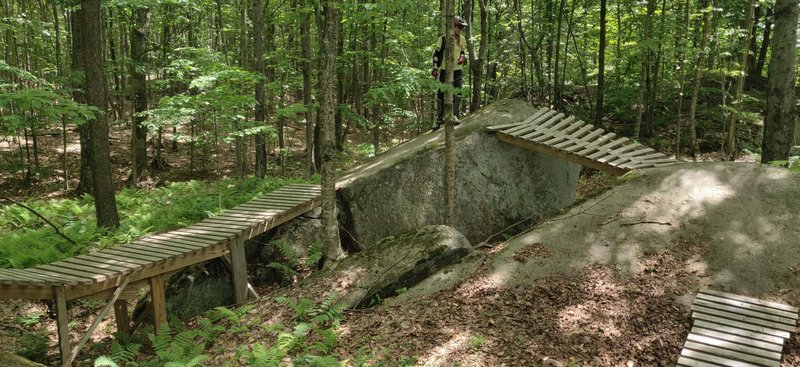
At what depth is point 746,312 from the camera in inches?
202

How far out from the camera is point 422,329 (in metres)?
5.74

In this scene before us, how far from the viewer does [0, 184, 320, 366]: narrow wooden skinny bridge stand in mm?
6344

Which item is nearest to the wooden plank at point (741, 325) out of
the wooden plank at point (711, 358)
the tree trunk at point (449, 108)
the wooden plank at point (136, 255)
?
the wooden plank at point (711, 358)

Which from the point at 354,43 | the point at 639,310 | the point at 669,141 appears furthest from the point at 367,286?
the point at 669,141

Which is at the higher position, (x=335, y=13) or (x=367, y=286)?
(x=335, y=13)

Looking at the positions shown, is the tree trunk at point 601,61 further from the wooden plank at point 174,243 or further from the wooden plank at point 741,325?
the wooden plank at point 174,243

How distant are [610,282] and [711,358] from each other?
142 cm

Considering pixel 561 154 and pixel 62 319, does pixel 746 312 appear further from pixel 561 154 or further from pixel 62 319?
pixel 62 319

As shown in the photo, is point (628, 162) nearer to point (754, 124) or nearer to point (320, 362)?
point (320, 362)

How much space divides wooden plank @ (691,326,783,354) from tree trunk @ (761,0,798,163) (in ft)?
19.3

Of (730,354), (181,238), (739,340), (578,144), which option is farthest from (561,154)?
(181,238)

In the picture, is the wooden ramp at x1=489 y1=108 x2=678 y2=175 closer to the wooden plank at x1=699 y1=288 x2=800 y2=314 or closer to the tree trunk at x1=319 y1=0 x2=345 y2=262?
the wooden plank at x1=699 y1=288 x2=800 y2=314

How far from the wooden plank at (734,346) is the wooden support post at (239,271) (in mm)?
6585

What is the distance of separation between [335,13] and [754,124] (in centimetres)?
1858
